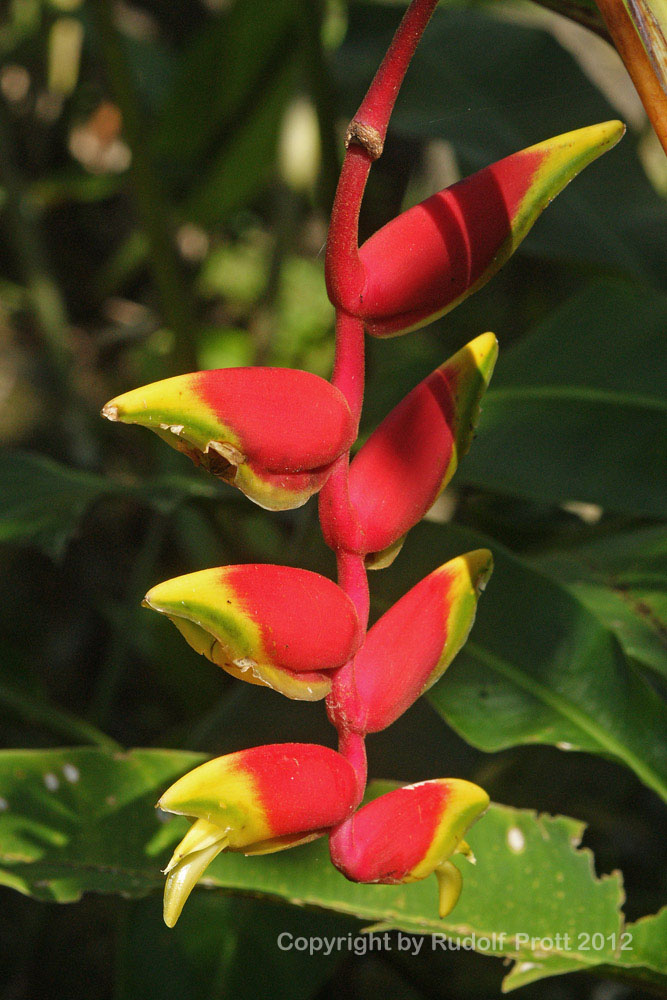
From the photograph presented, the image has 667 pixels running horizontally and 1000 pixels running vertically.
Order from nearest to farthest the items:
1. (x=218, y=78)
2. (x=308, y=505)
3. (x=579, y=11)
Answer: (x=579, y=11) < (x=308, y=505) < (x=218, y=78)

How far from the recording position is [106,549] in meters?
1.77

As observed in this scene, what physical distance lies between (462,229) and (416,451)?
8 cm

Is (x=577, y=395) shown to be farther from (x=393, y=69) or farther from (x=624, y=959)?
(x=393, y=69)

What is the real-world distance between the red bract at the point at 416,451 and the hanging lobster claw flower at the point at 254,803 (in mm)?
85

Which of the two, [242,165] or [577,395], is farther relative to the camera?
[242,165]

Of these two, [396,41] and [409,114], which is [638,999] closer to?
[396,41]

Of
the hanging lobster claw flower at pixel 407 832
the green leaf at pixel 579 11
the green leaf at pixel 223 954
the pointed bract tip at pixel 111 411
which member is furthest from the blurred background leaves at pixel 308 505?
the pointed bract tip at pixel 111 411

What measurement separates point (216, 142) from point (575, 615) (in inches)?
49.8

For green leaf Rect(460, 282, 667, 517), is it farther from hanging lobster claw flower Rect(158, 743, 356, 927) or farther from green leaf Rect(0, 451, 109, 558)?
hanging lobster claw flower Rect(158, 743, 356, 927)

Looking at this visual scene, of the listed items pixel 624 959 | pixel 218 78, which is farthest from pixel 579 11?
pixel 218 78

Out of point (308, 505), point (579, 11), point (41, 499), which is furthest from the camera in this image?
point (308, 505)

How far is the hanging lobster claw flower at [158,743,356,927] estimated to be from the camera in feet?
1.03

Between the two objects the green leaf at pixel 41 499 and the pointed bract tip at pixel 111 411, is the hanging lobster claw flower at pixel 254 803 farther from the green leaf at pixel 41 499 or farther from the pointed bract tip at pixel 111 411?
the green leaf at pixel 41 499

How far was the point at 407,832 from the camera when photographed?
342 mm
